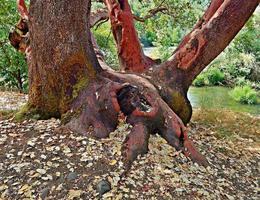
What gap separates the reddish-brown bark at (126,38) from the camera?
4.98m

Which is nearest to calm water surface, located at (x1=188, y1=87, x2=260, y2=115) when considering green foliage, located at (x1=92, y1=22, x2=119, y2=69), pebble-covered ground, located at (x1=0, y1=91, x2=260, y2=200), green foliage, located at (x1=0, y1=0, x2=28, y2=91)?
green foliage, located at (x1=92, y1=22, x2=119, y2=69)

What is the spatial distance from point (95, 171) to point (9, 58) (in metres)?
6.51

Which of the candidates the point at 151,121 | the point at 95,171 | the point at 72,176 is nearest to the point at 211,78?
the point at 151,121

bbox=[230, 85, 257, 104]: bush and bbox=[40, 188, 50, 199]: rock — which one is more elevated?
bbox=[40, 188, 50, 199]: rock

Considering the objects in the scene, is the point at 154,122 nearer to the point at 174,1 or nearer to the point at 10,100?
the point at 10,100

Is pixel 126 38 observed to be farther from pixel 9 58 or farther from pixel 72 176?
pixel 9 58

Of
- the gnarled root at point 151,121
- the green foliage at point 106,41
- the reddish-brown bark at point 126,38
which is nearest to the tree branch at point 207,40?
the reddish-brown bark at point 126,38

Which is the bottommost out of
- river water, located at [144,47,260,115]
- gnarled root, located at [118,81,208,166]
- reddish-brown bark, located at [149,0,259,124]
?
river water, located at [144,47,260,115]

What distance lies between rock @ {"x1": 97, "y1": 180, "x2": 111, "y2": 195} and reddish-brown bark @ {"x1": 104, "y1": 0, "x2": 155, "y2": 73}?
244 centimetres

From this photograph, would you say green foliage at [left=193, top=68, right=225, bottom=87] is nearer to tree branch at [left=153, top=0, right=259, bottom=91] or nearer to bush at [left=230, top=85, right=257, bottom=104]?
bush at [left=230, top=85, right=257, bottom=104]

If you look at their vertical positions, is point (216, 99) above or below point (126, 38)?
below

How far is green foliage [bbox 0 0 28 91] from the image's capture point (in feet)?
26.1

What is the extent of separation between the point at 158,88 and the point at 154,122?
0.90 metres

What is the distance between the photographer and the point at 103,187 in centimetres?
273
